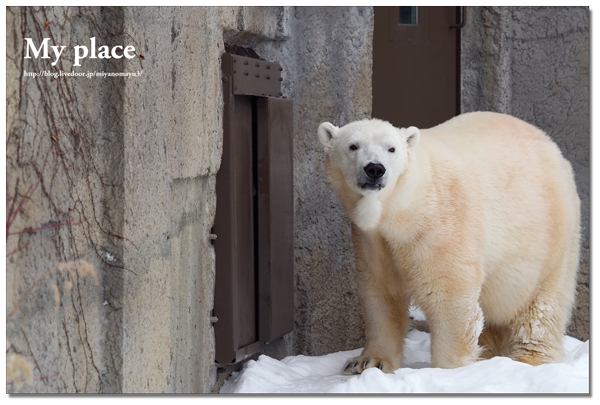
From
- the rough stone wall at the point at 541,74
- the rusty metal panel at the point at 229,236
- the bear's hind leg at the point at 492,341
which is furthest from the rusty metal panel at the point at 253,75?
the rough stone wall at the point at 541,74

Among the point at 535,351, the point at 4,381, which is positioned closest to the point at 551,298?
the point at 535,351

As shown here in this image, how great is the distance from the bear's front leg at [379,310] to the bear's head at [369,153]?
41 cm

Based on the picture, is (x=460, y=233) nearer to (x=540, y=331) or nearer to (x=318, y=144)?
(x=540, y=331)

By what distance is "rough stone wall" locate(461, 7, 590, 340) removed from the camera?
511 cm

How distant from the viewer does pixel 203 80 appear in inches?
126

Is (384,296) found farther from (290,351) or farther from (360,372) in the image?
(290,351)

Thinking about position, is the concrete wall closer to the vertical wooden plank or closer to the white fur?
the vertical wooden plank

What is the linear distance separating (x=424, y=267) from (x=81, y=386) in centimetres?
164

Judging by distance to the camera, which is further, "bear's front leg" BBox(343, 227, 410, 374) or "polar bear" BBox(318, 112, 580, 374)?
"bear's front leg" BBox(343, 227, 410, 374)

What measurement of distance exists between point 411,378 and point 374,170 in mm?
924

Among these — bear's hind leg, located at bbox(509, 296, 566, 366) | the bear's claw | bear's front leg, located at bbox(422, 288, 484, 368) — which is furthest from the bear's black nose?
bear's hind leg, located at bbox(509, 296, 566, 366)

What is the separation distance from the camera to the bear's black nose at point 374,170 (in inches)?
127

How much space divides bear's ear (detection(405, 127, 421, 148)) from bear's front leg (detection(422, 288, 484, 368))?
70cm

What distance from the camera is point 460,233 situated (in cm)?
346
